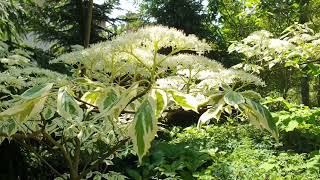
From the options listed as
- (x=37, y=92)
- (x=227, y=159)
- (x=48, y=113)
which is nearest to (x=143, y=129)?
(x=37, y=92)

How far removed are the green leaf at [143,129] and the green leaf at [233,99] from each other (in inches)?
11.4

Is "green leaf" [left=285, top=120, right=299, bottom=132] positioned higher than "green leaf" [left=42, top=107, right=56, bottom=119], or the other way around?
"green leaf" [left=42, top=107, right=56, bottom=119]

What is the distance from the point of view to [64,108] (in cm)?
146

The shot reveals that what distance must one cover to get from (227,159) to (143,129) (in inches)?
192

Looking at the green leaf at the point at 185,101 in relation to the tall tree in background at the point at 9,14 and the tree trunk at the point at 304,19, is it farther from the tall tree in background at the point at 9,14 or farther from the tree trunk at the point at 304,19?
the tree trunk at the point at 304,19

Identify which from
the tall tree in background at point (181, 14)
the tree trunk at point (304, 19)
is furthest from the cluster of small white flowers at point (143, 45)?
the tall tree in background at point (181, 14)

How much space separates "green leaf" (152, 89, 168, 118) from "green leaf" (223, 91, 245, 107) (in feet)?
0.68

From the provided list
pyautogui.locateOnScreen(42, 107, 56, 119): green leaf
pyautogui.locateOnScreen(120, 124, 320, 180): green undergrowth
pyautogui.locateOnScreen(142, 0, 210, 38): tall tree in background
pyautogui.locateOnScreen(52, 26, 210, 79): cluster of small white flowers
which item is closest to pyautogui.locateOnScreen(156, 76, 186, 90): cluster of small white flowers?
pyautogui.locateOnScreen(52, 26, 210, 79): cluster of small white flowers

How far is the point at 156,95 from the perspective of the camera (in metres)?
1.44

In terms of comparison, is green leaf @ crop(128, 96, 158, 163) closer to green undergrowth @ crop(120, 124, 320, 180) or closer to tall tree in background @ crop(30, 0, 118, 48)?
green undergrowth @ crop(120, 124, 320, 180)

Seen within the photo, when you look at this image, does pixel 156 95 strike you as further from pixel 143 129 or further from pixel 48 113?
pixel 48 113

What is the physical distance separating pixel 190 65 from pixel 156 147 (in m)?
5.26

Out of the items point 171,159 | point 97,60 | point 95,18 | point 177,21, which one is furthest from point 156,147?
point 177,21

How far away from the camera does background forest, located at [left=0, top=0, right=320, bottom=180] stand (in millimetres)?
1495
